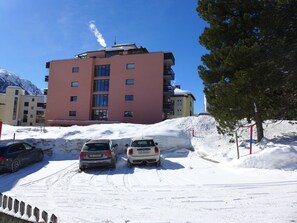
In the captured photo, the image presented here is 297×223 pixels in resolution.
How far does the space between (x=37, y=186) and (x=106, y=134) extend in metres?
13.7

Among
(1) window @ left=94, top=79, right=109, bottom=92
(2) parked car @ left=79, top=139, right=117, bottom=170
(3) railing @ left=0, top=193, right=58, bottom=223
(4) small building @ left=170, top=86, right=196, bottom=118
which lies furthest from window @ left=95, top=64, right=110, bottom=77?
(3) railing @ left=0, top=193, right=58, bottom=223

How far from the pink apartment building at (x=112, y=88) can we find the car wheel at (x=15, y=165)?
33987mm

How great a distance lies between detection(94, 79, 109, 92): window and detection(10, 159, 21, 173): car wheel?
38.5 m

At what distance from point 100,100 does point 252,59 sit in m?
39.4

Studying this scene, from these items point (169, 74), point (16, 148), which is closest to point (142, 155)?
point (16, 148)

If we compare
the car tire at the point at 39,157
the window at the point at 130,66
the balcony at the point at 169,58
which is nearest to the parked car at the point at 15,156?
the car tire at the point at 39,157

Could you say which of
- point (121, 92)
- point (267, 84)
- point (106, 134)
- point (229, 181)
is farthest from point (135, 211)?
point (121, 92)

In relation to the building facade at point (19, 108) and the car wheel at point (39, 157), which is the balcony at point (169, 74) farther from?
the building facade at point (19, 108)

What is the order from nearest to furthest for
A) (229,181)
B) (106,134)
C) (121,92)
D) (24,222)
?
(24,222), (229,181), (106,134), (121,92)

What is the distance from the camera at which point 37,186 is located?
33.0ft

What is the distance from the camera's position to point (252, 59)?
15.1 m

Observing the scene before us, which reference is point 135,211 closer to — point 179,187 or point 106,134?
point 179,187

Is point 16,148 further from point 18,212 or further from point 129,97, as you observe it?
point 129,97

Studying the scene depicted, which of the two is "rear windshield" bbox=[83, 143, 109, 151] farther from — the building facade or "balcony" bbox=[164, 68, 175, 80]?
the building facade
